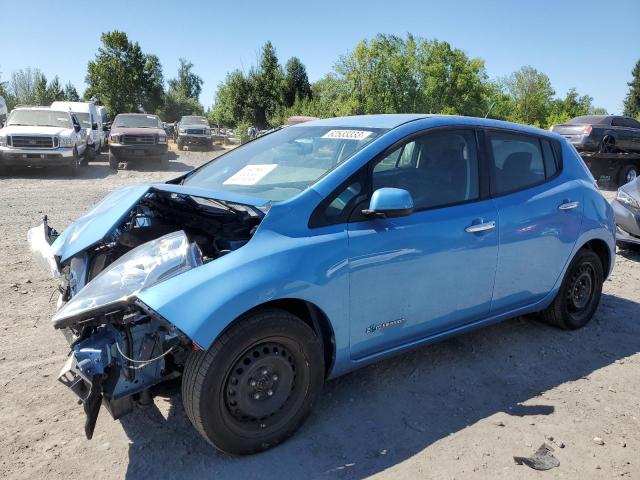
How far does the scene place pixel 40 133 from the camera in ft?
48.9

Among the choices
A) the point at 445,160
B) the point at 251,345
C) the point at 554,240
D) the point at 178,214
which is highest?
the point at 445,160

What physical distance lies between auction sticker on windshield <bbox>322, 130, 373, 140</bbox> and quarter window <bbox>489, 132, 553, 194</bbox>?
1.06 metres

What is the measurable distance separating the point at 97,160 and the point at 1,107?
760 cm

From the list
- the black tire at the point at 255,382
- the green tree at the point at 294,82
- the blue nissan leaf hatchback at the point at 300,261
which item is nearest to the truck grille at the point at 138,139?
the blue nissan leaf hatchback at the point at 300,261

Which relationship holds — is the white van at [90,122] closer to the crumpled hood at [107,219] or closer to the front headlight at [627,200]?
the front headlight at [627,200]

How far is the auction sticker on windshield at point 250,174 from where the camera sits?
343 cm

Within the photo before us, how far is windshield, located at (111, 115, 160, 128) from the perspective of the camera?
19.4m

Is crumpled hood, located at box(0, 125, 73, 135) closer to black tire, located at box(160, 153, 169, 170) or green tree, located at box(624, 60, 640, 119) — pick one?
black tire, located at box(160, 153, 169, 170)

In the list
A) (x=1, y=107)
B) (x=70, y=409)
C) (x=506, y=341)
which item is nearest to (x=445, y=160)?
(x=506, y=341)

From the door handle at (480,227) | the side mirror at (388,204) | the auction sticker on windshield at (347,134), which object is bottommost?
the door handle at (480,227)

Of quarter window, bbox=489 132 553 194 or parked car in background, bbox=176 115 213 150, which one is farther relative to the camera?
parked car in background, bbox=176 115 213 150

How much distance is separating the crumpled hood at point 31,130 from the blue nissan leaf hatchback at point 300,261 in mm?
13169

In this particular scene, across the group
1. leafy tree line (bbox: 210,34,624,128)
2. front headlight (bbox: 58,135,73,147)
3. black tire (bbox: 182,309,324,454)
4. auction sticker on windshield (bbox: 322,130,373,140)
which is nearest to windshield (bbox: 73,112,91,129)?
front headlight (bbox: 58,135,73,147)

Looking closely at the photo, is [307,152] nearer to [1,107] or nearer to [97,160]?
[97,160]
